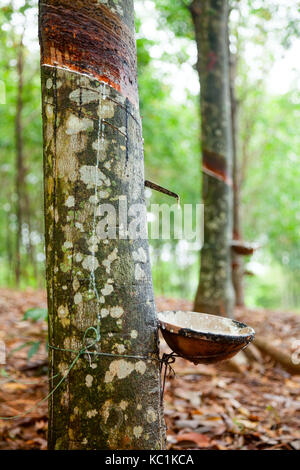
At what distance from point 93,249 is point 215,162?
3.20 meters

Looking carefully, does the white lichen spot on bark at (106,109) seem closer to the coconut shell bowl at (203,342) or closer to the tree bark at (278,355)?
the coconut shell bowl at (203,342)

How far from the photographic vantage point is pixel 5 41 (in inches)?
314

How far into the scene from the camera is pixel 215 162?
4.37 metres

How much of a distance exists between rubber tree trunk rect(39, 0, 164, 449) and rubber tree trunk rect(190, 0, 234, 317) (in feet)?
9.18

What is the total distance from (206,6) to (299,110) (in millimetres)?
7105

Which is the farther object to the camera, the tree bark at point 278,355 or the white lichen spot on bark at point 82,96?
the tree bark at point 278,355

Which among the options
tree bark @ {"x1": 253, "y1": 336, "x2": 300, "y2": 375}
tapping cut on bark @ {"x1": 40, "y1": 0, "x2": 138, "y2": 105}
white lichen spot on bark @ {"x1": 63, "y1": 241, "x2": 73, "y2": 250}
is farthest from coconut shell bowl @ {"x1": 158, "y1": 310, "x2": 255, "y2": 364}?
tree bark @ {"x1": 253, "y1": 336, "x2": 300, "y2": 375}

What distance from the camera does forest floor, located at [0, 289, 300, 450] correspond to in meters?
2.31

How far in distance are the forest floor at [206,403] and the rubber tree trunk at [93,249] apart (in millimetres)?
487

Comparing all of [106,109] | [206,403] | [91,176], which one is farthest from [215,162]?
[91,176]

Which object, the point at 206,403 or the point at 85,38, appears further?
the point at 206,403

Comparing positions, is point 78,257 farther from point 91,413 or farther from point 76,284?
point 91,413

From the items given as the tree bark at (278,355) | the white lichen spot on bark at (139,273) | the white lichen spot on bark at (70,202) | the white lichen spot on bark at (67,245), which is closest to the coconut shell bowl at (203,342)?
the white lichen spot on bark at (139,273)

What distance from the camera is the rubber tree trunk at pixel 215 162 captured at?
14.0 feet
